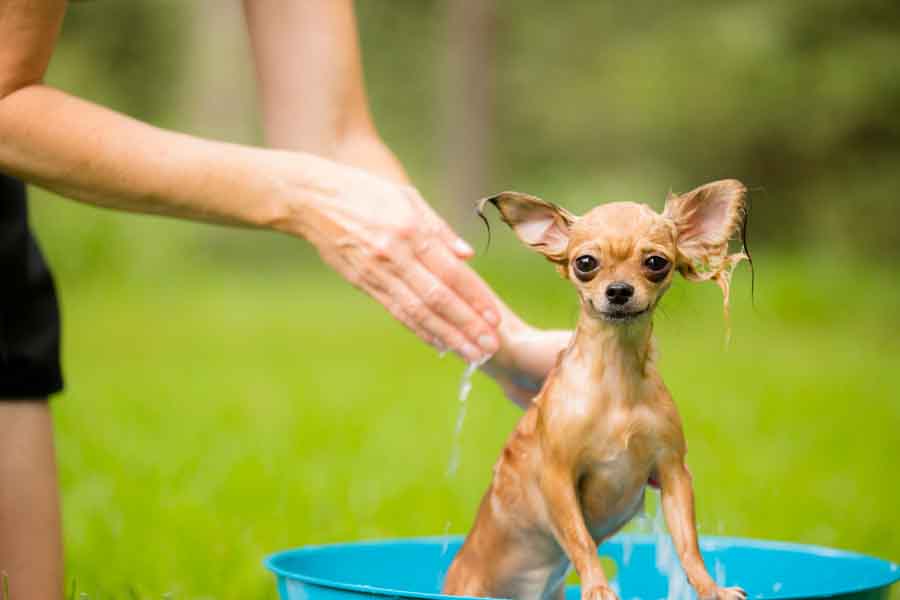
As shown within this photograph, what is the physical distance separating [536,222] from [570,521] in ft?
1.77

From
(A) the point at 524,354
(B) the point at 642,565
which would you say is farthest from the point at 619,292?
(B) the point at 642,565

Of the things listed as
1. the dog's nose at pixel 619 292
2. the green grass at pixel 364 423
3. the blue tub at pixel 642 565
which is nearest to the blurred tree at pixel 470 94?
the green grass at pixel 364 423

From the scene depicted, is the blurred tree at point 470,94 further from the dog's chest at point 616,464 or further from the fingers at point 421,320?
the dog's chest at point 616,464

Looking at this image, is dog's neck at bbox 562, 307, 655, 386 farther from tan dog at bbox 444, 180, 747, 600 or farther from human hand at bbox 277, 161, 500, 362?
human hand at bbox 277, 161, 500, 362

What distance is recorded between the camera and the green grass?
4.19 metres

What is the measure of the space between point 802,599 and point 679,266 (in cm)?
61

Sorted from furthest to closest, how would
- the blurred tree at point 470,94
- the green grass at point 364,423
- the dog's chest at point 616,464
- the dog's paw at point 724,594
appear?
the blurred tree at point 470,94, the green grass at point 364,423, the dog's chest at point 616,464, the dog's paw at point 724,594

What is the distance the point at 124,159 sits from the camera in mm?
2377

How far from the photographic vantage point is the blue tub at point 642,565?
104 inches

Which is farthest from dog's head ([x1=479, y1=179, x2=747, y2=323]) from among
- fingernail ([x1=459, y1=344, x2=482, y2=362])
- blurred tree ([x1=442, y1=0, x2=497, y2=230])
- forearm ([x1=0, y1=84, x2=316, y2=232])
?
blurred tree ([x1=442, y1=0, x2=497, y2=230])

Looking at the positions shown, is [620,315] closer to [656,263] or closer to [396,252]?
[656,263]

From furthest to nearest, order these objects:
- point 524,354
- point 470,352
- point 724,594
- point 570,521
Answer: point 524,354, point 470,352, point 570,521, point 724,594

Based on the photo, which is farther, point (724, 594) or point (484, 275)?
point (484, 275)

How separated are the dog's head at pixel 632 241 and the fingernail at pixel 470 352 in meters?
0.24
